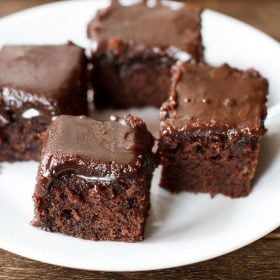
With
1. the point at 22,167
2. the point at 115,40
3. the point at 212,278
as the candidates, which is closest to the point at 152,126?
the point at 115,40

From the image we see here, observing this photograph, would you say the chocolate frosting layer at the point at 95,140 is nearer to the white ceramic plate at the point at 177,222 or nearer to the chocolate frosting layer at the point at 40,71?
the chocolate frosting layer at the point at 40,71

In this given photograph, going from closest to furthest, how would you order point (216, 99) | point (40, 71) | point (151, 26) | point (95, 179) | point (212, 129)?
1. point (95, 179)
2. point (212, 129)
3. point (216, 99)
4. point (40, 71)
5. point (151, 26)

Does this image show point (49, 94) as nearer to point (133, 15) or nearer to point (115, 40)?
point (115, 40)

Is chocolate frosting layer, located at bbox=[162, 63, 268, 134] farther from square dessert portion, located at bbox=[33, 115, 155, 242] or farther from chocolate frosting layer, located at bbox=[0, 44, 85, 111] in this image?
chocolate frosting layer, located at bbox=[0, 44, 85, 111]

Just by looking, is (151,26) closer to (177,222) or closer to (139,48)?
(139,48)

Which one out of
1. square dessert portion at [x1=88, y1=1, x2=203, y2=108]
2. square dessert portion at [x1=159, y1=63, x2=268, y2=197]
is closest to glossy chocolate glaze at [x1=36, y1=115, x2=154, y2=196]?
square dessert portion at [x1=159, y1=63, x2=268, y2=197]

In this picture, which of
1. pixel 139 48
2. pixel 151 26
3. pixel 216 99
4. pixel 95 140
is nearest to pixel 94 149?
pixel 95 140

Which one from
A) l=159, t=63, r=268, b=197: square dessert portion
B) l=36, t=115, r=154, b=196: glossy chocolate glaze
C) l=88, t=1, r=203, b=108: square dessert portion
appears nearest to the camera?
l=36, t=115, r=154, b=196: glossy chocolate glaze
